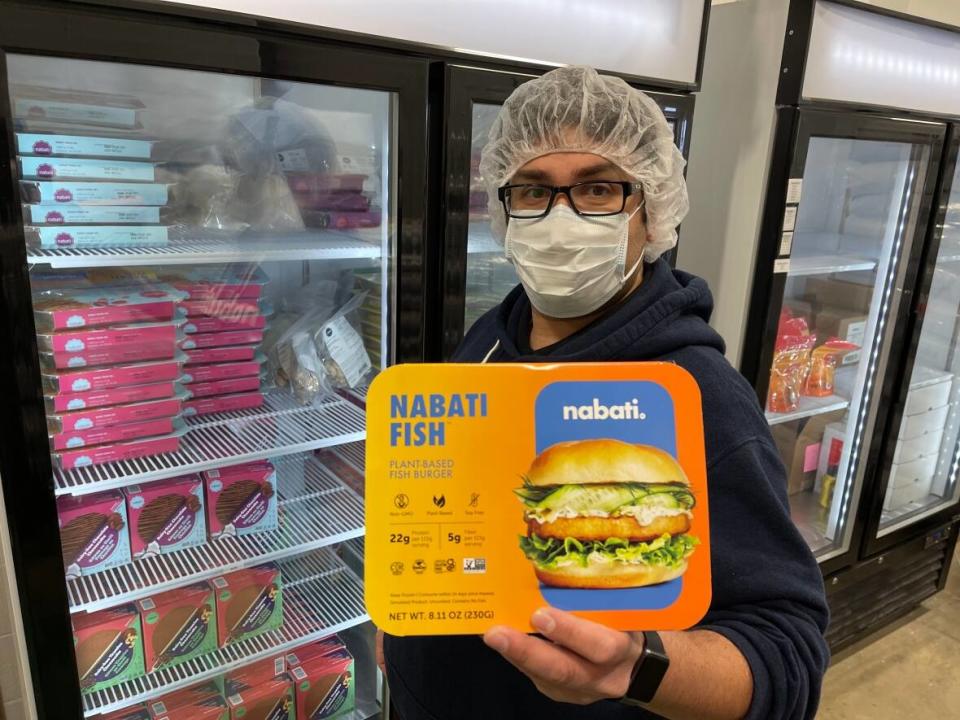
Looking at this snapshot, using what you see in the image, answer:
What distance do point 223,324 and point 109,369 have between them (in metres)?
0.29

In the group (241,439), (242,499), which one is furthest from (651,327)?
(242,499)

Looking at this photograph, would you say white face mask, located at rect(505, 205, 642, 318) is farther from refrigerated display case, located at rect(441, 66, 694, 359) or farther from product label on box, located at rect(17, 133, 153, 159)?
product label on box, located at rect(17, 133, 153, 159)

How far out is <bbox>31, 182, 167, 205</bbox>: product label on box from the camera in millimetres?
1384

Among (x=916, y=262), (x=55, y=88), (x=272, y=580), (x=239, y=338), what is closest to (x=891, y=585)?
(x=916, y=262)

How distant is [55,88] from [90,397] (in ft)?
2.11

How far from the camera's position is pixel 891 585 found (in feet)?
9.83

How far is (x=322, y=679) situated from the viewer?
1978mm

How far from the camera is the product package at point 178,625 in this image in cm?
171

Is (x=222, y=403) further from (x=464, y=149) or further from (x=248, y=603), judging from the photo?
(x=464, y=149)

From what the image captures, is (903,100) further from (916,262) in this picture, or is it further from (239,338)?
(239,338)

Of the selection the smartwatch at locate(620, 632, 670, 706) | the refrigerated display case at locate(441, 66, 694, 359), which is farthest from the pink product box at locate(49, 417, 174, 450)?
the smartwatch at locate(620, 632, 670, 706)

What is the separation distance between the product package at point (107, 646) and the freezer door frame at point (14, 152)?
224mm

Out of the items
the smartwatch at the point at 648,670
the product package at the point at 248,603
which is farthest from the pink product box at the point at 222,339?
the smartwatch at the point at 648,670

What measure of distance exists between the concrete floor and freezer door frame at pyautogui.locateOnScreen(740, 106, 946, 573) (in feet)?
4.19
